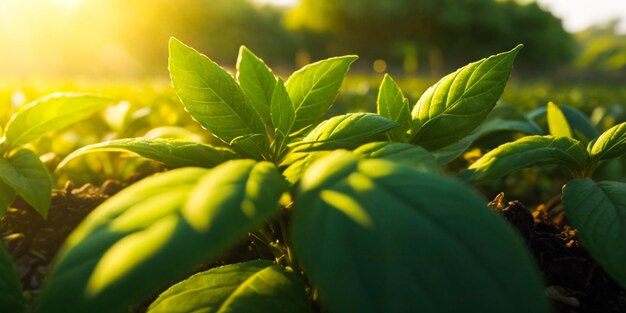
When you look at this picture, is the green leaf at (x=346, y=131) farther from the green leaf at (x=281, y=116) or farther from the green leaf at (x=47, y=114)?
the green leaf at (x=47, y=114)

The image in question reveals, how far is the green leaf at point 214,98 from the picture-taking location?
1.20 meters

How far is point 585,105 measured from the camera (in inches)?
206

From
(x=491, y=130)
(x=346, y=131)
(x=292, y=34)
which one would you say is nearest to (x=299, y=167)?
(x=346, y=131)

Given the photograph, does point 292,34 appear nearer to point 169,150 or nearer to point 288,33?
point 288,33

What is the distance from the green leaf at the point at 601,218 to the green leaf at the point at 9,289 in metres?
1.06

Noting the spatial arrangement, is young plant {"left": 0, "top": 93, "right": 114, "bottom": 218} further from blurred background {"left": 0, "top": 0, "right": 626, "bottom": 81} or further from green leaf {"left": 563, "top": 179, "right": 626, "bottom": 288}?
blurred background {"left": 0, "top": 0, "right": 626, "bottom": 81}

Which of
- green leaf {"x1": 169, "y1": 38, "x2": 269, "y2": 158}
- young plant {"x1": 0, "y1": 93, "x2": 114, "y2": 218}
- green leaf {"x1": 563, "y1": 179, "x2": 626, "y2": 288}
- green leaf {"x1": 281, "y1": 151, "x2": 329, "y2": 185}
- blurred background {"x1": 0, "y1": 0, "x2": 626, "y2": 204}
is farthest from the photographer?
blurred background {"x1": 0, "y1": 0, "x2": 626, "y2": 204}

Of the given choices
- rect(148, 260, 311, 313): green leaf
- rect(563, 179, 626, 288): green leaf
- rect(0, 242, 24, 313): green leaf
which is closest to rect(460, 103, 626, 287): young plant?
rect(563, 179, 626, 288): green leaf

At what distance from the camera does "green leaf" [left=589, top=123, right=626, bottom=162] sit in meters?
1.29

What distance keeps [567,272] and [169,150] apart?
3.13 ft

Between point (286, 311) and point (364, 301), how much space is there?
1.08ft

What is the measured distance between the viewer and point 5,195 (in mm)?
1390

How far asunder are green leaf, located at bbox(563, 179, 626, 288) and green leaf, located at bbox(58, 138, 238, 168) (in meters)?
0.71

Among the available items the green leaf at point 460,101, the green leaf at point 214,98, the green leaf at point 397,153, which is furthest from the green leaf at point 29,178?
the green leaf at point 460,101
